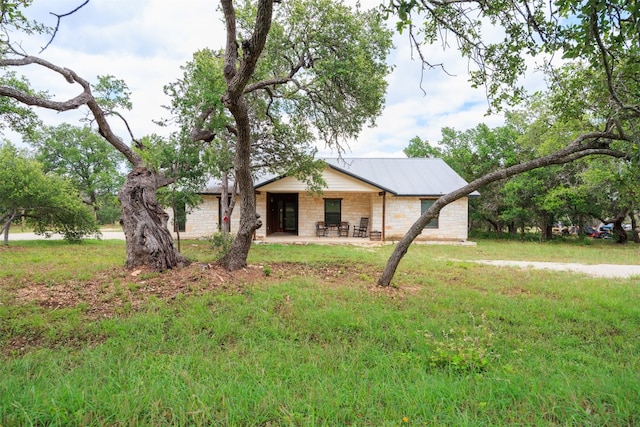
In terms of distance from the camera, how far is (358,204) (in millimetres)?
17188

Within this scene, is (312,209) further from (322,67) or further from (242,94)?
(242,94)

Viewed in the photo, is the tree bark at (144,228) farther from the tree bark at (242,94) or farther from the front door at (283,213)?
the front door at (283,213)

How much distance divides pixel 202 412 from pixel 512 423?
6.45 feet

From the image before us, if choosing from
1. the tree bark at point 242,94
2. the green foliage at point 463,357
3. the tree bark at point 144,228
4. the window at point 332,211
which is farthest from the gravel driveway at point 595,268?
the tree bark at point 144,228

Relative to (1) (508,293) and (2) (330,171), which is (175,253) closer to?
(1) (508,293)

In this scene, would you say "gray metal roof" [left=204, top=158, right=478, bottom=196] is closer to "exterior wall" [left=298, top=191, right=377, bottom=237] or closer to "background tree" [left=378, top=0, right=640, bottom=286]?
"exterior wall" [left=298, top=191, right=377, bottom=237]

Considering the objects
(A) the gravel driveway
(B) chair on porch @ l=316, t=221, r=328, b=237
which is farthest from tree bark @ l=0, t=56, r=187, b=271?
(B) chair on porch @ l=316, t=221, r=328, b=237

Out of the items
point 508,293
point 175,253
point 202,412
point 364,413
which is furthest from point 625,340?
point 175,253

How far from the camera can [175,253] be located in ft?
22.0

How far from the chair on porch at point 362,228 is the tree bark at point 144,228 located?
11086mm

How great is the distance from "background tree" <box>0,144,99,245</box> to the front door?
26.7 ft

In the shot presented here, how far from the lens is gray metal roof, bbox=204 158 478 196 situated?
15500 mm

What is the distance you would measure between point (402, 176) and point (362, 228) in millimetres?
3767

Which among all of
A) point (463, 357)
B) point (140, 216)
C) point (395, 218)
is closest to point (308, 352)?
point (463, 357)
